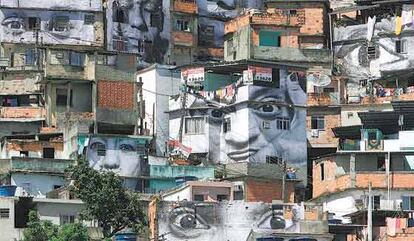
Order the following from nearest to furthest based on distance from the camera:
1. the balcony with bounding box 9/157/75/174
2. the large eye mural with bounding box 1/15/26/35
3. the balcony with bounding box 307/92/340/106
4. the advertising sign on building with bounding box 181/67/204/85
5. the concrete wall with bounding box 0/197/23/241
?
the concrete wall with bounding box 0/197/23/241
the balcony with bounding box 9/157/75/174
the advertising sign on building with bounding box 181/67/204/85
the balcony with bounding box 307/92/340/106
the large eye mural with bounding box 1/15/26/35

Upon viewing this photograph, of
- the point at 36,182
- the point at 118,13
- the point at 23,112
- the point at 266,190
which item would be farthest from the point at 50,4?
the point at 266,190

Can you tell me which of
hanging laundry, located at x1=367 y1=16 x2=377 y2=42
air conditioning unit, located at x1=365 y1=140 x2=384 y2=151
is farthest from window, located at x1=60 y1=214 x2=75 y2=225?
hanging laundry, located at x1=367 y1=16 x2=377 y2=42

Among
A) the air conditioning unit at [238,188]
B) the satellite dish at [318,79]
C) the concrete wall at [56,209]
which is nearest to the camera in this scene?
the concrete wall at [56,209]

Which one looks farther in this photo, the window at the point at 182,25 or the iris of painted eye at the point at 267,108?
the window at the point at 182,25

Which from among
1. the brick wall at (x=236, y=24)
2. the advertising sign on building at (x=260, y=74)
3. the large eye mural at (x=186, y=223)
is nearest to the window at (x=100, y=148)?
the advertising sign on building at (x=260, y=74)

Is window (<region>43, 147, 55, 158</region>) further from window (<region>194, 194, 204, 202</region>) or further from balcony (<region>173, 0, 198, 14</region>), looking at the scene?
balcony (<region>173, 0, 198, 14</region>)

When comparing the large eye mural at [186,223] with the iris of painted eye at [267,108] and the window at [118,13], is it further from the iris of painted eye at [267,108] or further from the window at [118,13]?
the window at [118,13]

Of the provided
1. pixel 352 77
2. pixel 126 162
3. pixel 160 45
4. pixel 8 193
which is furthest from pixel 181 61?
pixel 8 193
